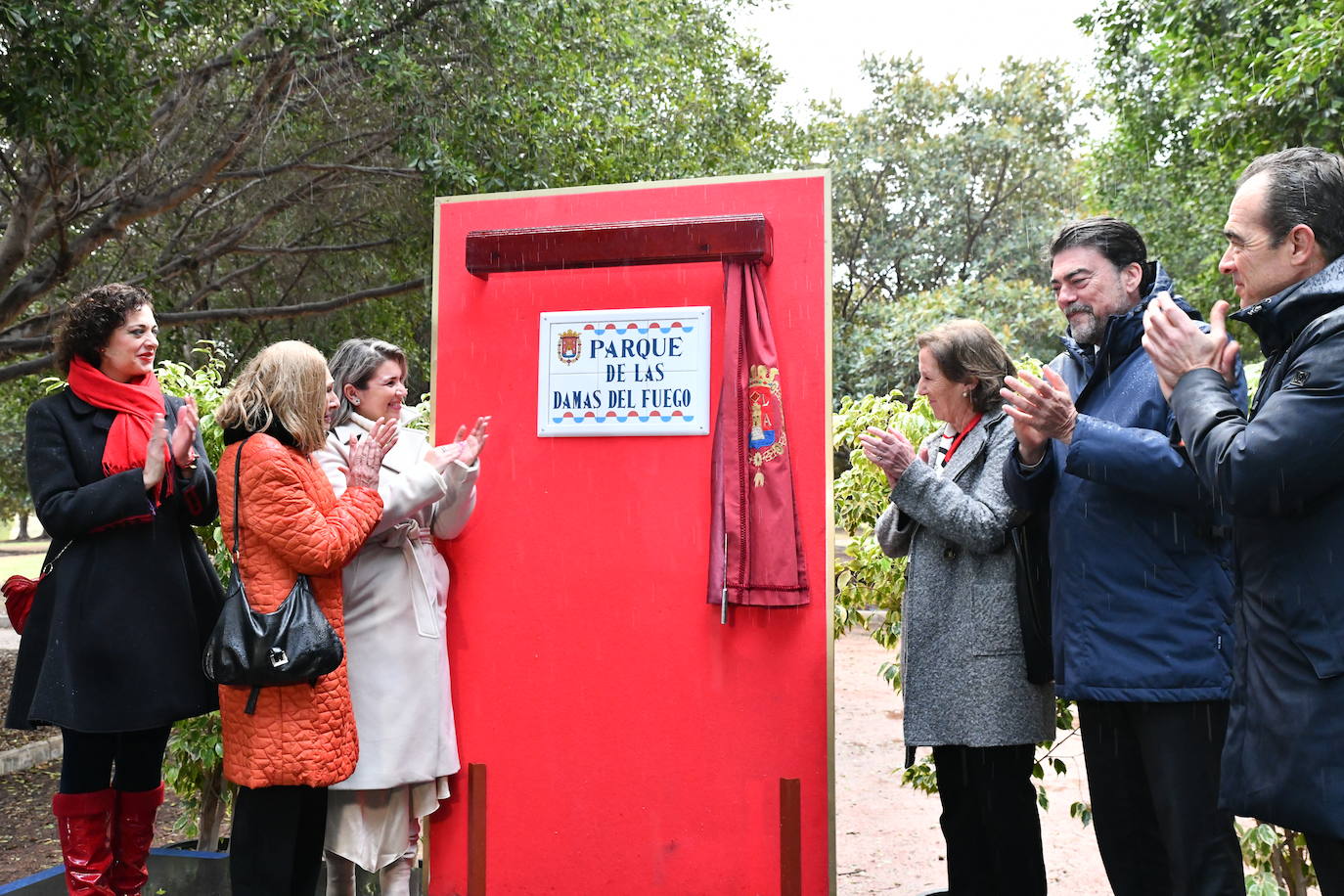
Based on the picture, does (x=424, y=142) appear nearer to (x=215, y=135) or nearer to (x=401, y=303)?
(x=215, y=135)

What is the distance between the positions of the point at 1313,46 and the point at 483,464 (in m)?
7.18

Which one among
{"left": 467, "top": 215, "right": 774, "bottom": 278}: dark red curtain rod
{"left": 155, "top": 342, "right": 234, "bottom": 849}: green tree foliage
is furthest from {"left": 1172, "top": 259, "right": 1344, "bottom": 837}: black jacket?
{"left": 155, "top": 342, "right": 234, "bottom": 849}: green tree foliage

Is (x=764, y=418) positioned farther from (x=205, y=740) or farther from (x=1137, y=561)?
(x=205, y=740)

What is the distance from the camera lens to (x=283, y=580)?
284 centimetres

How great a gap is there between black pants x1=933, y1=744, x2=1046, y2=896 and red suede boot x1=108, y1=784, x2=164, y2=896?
2191mm

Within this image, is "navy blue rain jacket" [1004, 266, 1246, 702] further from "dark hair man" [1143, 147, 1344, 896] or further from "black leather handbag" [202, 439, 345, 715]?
"black leather handbag" [202, 439, 345, 715]

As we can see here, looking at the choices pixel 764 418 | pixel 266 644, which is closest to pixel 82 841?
pixel 266 644

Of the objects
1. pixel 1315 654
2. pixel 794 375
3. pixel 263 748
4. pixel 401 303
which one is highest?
pixel 401 303

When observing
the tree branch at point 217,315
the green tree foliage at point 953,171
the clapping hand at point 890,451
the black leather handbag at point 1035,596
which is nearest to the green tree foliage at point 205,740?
the clapping hand at point 890,451

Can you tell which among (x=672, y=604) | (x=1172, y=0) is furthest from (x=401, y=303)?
(x=672, y=604)

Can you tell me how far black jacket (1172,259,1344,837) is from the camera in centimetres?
178

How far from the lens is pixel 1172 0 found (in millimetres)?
10367

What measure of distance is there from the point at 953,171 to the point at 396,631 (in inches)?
786

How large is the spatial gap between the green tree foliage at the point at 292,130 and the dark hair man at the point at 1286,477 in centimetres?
566
